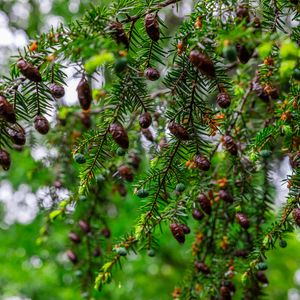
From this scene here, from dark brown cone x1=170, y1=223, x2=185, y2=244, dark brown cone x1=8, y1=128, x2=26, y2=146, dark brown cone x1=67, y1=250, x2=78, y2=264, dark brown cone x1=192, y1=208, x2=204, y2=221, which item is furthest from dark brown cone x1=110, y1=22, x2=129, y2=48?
dark brown cone x1=67, y1=250, x2=78, y2=264

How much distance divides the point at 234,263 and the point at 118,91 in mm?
955

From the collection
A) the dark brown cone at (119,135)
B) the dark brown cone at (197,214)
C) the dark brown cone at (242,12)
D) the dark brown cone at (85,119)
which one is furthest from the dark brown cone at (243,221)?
the dark brown cone at (85,119)

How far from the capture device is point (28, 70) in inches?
49.1

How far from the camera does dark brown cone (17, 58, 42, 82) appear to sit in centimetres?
125

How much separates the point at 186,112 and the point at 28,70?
1.51 ft

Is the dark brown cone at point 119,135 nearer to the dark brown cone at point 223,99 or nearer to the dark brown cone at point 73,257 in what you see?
the dark brown cone at point 223,99

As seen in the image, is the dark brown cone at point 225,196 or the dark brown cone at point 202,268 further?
the dark brown cone at point 202,268

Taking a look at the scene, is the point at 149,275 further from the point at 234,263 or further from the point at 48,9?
the point at 234,263

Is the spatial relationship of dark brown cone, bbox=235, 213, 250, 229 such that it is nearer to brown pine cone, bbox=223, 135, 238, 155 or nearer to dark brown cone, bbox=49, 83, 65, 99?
brown pine cone, bbox=223, 135, 238, 155

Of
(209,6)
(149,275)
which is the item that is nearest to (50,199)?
(209,6)

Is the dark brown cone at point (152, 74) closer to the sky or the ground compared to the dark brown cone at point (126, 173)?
closer to the ground

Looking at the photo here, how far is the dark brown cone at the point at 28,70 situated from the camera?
125 centimetres

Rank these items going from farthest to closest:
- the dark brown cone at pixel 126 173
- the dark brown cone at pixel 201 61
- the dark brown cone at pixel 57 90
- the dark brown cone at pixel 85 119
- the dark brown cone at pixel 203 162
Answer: the dark brown cone at pixel 85 119 → the dark brown cone at pixel 126 173 → the dark brown cone at pixel 203 162 → the dark brown cone at pixel 57 90 → the dark brown cone at pixel 201 61

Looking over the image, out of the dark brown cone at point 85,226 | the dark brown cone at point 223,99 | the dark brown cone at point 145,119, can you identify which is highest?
the dark brown cone at point 85,226
